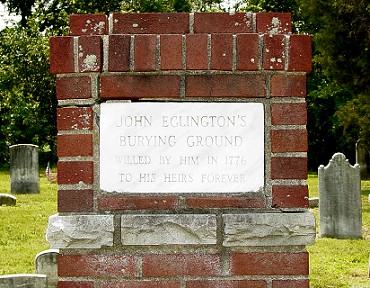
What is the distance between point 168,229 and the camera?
9.76ft

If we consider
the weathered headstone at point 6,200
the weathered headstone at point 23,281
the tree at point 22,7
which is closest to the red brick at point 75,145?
the weathered headstone at point 23,281

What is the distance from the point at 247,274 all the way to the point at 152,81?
89 centimetres

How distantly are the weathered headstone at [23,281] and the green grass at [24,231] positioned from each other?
179 centimetres

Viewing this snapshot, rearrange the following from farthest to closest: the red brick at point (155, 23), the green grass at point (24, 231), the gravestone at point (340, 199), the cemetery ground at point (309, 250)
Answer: the gravestone at point (340, 199) < the green grass at point (24, 231) < the cemetery ground at point (309, 250) < the red brick at point (155, 23)

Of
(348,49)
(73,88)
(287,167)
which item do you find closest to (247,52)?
(287,167)

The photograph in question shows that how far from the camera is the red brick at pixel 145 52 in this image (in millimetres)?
2953

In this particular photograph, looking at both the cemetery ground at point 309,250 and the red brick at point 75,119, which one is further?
the cemetery ground at point 309,250

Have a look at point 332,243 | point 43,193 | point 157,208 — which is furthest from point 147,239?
point 43,193

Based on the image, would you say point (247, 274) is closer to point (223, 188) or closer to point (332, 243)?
point (223, 188)

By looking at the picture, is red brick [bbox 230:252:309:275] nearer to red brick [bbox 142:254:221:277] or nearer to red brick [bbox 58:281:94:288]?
Answer: red brick [bbox 142:254:221:277]

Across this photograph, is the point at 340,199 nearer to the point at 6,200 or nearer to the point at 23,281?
the point at 23,281

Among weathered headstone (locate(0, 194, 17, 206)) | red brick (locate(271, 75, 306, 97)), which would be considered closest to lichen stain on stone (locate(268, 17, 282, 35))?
red brick (locate(271, 75, 306, 97))

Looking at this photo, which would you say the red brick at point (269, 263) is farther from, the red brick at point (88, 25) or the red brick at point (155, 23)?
the red brick at point (88, 25)

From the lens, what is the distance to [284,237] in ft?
9.85
